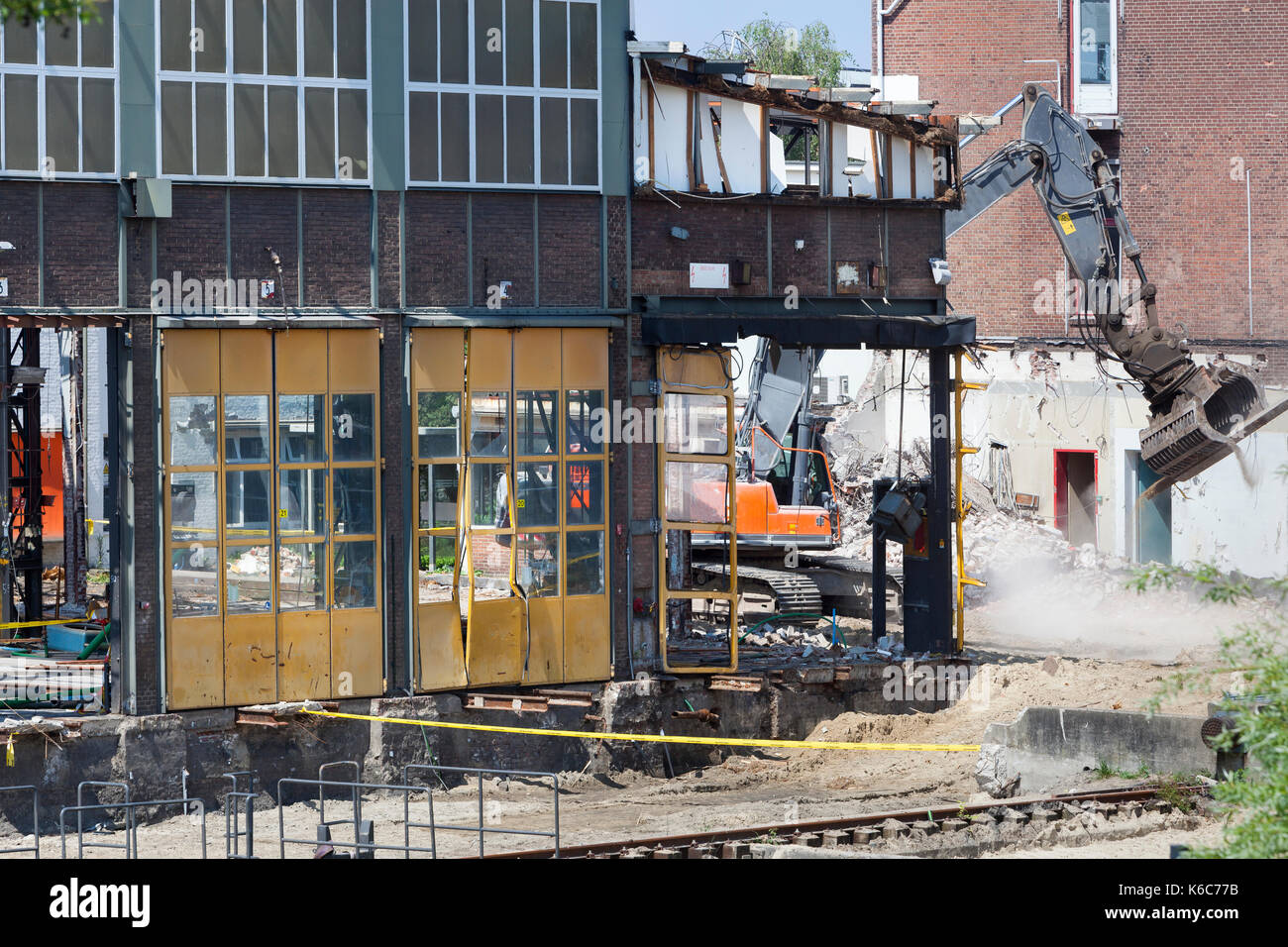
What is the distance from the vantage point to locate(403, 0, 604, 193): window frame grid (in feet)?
58.1

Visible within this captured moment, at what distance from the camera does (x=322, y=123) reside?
17.5 meters

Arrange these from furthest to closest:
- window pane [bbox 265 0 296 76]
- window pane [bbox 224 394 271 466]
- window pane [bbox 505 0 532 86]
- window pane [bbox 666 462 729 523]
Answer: window pane [bbox 666 462 729 523] < window pane [bbox 505 0 532 86] < window pane [bbox 265 0 296 76] < window pane [bbox 224 394 271 466]

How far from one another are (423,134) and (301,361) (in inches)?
125

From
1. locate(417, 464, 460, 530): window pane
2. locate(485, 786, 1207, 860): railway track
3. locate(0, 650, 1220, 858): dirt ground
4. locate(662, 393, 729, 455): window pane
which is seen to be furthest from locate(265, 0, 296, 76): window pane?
locate(485, 786, 1207, 860): railway track

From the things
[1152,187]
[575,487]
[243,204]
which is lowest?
[575,487]

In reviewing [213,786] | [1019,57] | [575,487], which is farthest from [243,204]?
[1019,57]

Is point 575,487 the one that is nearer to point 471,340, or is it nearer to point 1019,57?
point 471,340

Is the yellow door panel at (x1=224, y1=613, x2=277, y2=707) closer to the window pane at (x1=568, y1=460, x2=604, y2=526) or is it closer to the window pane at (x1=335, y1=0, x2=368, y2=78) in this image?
the window pane at (x1=568, y1=460, x2=604, y2=526)

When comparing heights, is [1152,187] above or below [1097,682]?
above

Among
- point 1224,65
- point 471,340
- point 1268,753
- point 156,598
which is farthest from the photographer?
point 1224,65

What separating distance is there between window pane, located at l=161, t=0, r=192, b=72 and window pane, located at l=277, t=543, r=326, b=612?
5.81 meters

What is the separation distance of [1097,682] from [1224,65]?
25.8 meters

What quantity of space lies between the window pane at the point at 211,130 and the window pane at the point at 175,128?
11 cm

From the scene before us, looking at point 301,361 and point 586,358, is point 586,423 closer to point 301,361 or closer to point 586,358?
point 586,358
